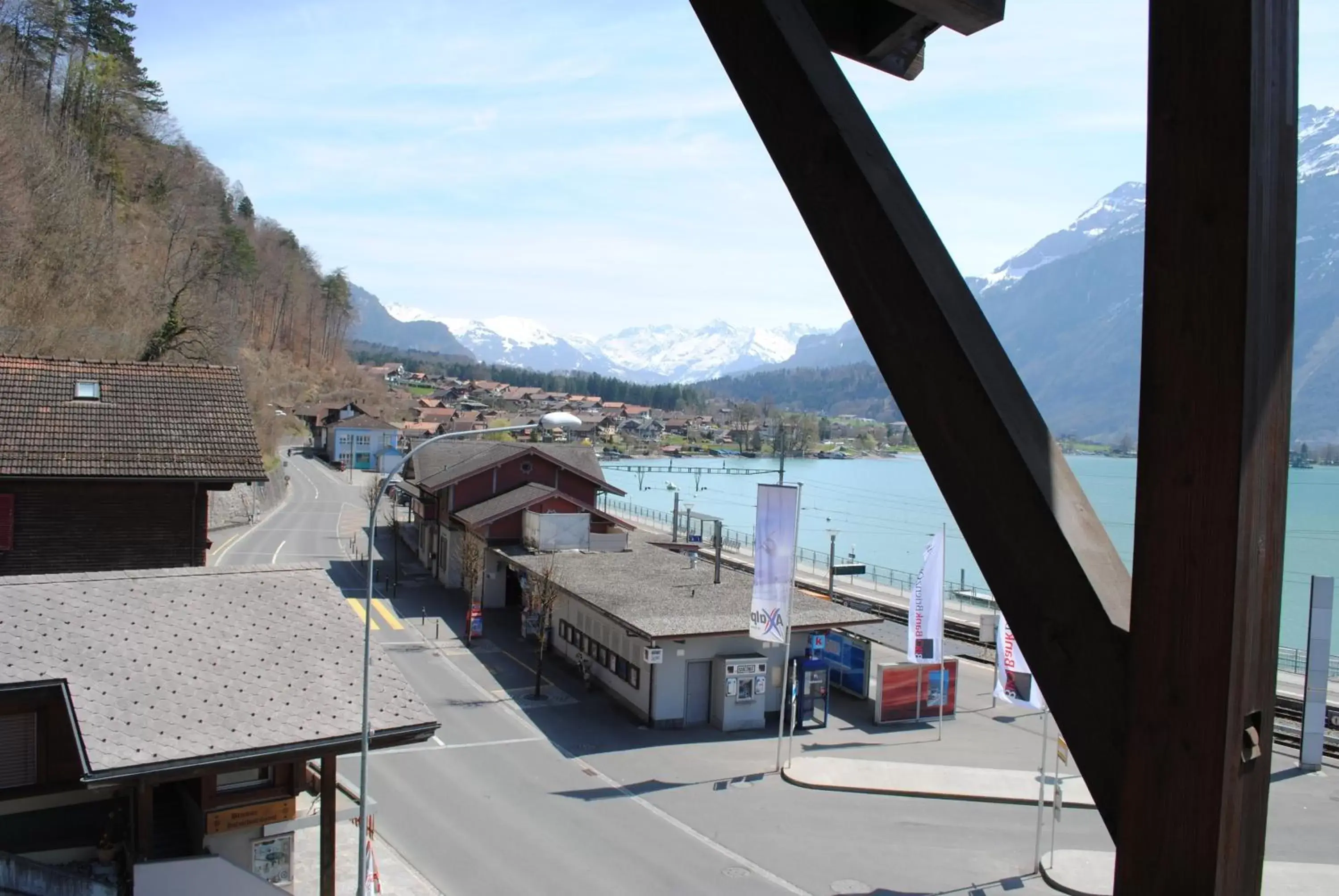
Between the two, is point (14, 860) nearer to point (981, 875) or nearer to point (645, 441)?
point (981, 875)

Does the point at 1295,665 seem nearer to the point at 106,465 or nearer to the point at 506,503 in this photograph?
the point at 506,503

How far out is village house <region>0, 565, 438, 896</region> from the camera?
9.12 meters

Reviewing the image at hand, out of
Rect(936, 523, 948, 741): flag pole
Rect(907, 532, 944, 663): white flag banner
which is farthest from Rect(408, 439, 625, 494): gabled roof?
Rect(907, 532, 944, 663): white flag banner

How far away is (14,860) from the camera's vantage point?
348 inches

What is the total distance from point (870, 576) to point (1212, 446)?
190ft

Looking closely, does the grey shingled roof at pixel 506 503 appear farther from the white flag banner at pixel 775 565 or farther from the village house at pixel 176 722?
the village house at pixel 176 722

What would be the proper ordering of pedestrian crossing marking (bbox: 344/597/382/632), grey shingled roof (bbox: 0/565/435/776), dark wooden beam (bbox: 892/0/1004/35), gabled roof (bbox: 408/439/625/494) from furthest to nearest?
gabled roof (bbox: 408/439/625/494) → pedestrian crossing marking (bbox: 344/597/382/632) → grey shingled roof (bbox: 0/565/435/776) → dark wooden beam (bbox: 892/0/1004/35)

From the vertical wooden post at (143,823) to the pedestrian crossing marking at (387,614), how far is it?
65.9 feet

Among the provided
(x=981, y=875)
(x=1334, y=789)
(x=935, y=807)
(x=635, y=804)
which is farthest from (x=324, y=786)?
(x=1334, y=789)

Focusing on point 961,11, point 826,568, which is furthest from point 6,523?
point 826,568

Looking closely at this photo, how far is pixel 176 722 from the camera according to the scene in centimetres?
923

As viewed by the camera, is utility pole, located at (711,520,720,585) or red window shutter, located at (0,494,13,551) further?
utility pole, located at (711,520,720,585)

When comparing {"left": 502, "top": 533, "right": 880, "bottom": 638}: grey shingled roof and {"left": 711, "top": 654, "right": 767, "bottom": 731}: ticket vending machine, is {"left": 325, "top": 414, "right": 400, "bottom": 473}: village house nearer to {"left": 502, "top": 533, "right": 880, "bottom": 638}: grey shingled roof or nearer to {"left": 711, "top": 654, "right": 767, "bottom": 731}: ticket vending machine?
{"left": 502, "top": 533, "right": 880, "bottom": 638}: grey shingled roof

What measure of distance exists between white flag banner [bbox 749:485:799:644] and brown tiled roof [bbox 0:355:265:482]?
971 centimetres
